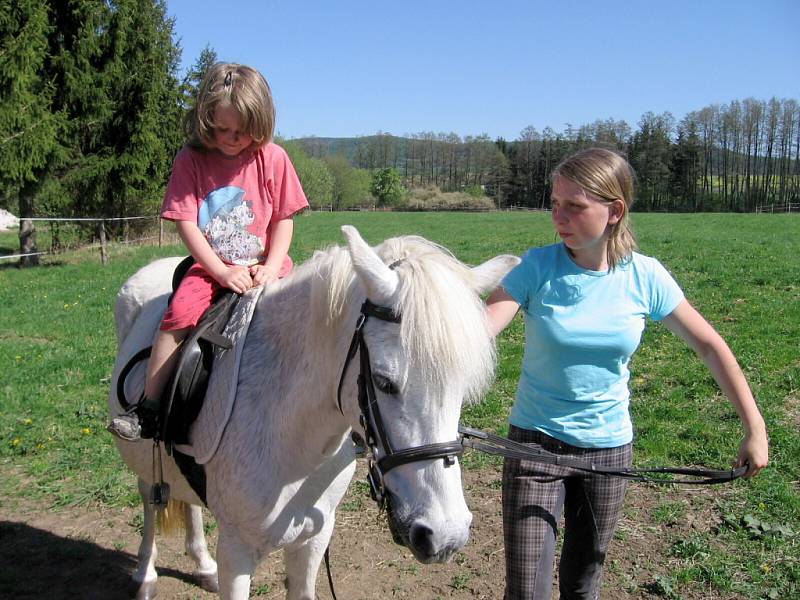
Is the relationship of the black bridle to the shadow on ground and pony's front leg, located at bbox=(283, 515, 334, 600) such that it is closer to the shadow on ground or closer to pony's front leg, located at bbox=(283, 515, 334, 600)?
pony's front leg, located at bbox=(283, 515, 334, 600)

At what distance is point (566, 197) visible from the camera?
225cm

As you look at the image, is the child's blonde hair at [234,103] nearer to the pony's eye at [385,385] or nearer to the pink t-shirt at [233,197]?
the pink t-shirt at [233,197]

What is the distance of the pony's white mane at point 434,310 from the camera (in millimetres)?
1692

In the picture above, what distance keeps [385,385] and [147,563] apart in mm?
2541

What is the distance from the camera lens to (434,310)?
1.71 metres

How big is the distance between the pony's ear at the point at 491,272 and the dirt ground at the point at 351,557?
209cm

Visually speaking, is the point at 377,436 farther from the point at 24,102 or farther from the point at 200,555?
the point at 24,102

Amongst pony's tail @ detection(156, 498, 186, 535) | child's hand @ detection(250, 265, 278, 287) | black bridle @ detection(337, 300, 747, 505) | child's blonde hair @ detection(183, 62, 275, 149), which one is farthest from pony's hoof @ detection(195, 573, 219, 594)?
child's blonde hair @ detection(183, 62, 275, 149)

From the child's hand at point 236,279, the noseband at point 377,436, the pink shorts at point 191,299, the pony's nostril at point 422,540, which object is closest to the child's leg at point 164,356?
the pink shorts at point 191,299

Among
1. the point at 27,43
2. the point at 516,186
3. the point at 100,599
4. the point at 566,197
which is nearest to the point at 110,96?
the point at 27,43

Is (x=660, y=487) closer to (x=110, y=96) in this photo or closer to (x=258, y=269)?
(x=258, y=269)

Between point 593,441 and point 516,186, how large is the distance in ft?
289

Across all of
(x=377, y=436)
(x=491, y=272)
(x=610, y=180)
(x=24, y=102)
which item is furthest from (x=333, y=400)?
(x=24, y=102)

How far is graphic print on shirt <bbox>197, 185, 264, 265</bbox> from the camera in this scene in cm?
269
